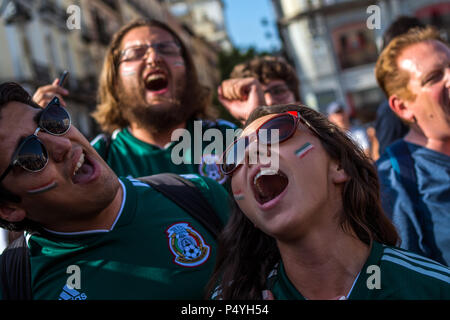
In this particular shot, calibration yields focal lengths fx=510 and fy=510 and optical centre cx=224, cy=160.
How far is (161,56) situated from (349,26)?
24.5m

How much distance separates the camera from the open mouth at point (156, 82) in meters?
3.44

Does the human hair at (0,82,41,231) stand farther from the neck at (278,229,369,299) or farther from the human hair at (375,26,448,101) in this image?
the human hair at (375,26,448,101)

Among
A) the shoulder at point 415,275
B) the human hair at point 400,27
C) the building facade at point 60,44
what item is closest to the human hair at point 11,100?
the shoulder at point 415,275

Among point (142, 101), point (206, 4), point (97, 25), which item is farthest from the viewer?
point (206, 4)

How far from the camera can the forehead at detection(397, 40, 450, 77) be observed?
2.75 meters

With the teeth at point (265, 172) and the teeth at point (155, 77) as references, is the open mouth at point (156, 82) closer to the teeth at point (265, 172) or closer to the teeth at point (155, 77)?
the teeth at point (155, 77)

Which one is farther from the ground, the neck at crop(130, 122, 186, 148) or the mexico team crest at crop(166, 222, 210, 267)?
the neck at crop(130, 122, 186, 148)

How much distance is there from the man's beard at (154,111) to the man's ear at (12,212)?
1.26m

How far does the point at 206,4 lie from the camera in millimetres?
Result: 70312

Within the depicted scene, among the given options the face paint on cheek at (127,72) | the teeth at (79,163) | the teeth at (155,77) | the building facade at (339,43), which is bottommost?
the building facade at (339,43)

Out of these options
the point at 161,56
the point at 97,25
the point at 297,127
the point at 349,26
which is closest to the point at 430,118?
the point at 297,127

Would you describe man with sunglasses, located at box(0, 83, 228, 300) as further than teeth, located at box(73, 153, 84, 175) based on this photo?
No

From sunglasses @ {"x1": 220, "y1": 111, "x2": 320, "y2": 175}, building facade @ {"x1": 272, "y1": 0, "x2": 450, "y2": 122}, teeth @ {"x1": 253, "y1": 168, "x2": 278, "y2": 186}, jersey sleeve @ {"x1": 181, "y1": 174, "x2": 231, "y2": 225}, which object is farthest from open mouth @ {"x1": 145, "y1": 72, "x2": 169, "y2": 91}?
building facade @ {"x1": 272, "y1": 0, "x2": 450, "y2": 122}
